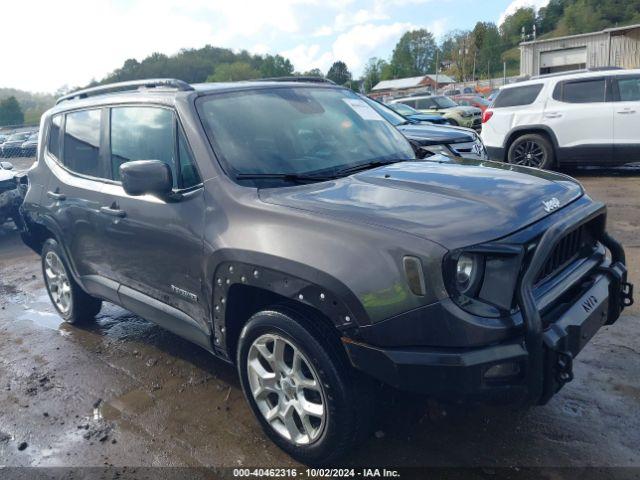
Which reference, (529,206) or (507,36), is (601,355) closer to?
(529,206)

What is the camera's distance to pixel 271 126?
3443 mm

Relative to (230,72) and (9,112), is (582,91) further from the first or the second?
(9,112)

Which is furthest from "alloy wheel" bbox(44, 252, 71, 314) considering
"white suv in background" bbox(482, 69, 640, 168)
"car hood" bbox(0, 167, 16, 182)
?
"white suv in background" bbox(482, 69, 640, 168)

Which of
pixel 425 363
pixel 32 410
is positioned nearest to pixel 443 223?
pixel 425 363

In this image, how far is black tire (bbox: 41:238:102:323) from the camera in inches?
189

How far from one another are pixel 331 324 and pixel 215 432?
3.92 ft

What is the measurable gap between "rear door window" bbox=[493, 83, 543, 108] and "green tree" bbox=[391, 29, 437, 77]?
123669 millimetres

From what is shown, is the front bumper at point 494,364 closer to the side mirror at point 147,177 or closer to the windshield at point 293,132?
the windshield at point 293,132

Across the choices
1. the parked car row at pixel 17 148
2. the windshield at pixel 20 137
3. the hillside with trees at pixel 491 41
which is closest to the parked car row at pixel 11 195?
the parked car row at pixel 17 148

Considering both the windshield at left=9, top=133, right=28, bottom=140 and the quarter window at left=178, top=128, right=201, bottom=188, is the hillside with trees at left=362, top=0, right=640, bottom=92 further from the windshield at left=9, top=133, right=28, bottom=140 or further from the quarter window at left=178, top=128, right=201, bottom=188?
the quarter window at left=178, top=128, right=201, bottom=188

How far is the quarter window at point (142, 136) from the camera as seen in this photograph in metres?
3.45

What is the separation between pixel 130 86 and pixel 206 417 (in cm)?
242

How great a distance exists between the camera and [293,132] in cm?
348

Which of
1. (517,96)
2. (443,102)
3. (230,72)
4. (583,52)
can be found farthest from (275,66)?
(517,96)
